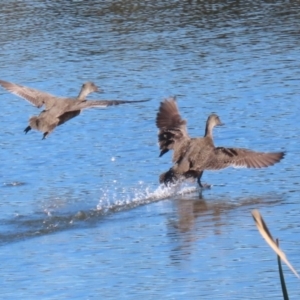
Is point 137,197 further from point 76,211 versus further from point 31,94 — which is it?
point 31,94

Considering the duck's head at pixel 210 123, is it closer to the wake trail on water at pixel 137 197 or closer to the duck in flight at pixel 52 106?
the wake trail on water at pixel 137 197

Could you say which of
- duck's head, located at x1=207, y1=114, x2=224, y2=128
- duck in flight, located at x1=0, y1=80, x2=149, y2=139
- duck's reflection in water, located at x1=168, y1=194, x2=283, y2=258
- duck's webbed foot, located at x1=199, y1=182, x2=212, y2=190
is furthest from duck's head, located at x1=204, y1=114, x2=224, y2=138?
duck in flight, located at x1=0, y1=80, x2=149, y2=139

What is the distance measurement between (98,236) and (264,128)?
513 cm

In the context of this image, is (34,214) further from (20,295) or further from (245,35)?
(245,35)

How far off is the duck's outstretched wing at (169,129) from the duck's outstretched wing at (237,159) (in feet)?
1.88

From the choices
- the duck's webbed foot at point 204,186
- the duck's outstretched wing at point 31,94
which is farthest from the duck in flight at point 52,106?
the duck's webbed foot at point 204,186

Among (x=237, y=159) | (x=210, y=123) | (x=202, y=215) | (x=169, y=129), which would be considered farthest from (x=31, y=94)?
(x=202, y=215)

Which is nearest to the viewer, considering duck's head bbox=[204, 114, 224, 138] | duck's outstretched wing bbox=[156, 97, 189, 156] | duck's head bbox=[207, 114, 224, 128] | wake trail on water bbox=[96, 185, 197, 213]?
wake trail on water bbox=[96, 185, 197, 213]

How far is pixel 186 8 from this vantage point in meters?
28.5

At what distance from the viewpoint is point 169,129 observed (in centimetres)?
1329

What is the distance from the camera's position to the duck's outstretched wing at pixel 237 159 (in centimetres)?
1270

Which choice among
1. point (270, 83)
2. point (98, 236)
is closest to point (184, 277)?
point (98, 236)

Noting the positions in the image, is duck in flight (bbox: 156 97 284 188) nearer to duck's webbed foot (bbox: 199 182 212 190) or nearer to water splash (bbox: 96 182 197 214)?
duck's webbed foot (bbox: 199 182 212 190)

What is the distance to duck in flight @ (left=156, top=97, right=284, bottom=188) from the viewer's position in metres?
12.7
